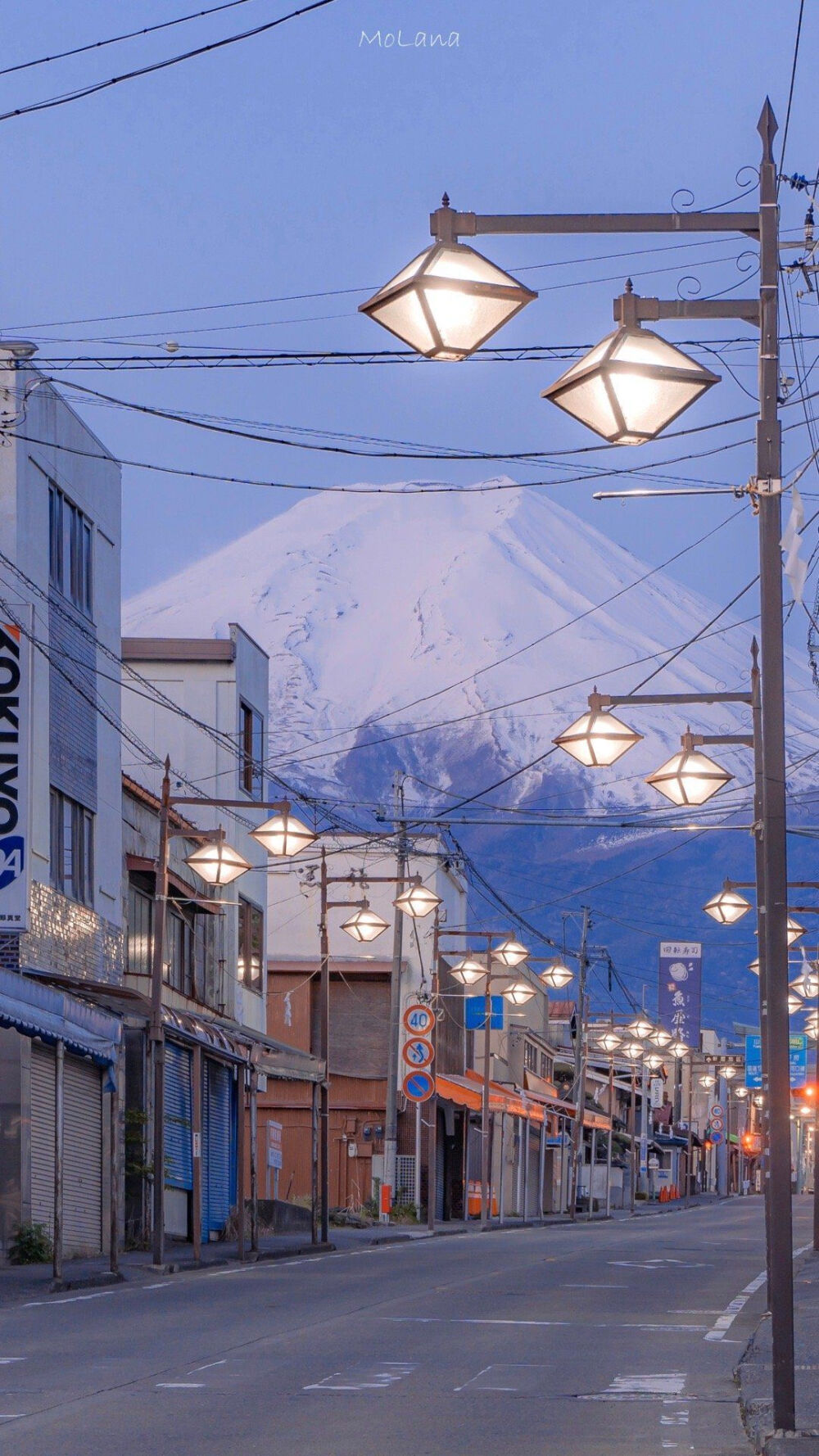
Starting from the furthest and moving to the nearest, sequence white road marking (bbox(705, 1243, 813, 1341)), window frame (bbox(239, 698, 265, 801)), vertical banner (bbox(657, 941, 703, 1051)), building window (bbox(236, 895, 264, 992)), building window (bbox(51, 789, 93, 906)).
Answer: vertical banner (bbox(657, 941, 703, 1051)), window frame (bbox(239, 698, 265, 801)), building window (bbox(236, 895, 264, 992)), building window (bbox(51, 789, 93, 906)), white road marking (bbox(705, 1243, 813, 1341))

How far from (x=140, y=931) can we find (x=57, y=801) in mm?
6513

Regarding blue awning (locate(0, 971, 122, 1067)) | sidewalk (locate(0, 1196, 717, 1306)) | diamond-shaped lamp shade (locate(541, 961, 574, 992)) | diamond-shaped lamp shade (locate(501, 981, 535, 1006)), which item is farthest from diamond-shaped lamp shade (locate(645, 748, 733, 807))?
diamond-shaped lamp shade (locate(501, 981, 535, 1006))

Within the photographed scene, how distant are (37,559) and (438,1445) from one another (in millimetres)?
20592

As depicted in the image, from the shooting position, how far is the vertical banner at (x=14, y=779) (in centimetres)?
2522

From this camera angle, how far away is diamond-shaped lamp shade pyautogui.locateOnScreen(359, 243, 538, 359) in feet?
29.2

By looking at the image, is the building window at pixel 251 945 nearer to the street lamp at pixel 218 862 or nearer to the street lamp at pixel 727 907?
the street lamp at pixel 727 907

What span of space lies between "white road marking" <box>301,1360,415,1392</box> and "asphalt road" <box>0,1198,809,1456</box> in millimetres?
29

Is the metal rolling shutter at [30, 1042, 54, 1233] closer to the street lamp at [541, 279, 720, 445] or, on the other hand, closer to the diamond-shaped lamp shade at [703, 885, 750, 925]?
the diamond-shaped lamp shade at [703, 885, 750, 925]

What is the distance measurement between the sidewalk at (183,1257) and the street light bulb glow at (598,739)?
27.3 feet

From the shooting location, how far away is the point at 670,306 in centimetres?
1014

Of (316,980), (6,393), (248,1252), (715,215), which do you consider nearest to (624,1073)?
(316,980)

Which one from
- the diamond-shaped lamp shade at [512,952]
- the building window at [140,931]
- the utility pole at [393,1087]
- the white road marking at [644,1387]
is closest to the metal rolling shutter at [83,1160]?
the building window at [140,931]

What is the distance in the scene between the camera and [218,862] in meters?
25.2

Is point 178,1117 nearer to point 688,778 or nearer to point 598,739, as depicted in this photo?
point 688,778
